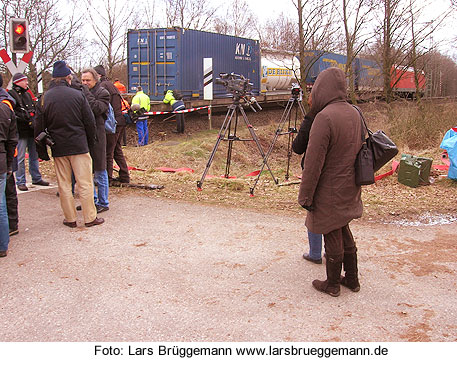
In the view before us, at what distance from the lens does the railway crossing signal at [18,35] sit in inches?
352

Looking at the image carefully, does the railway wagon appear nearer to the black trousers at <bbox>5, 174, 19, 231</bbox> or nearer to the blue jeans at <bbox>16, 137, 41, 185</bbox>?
the blue jeans at <bbox>16, 137, 41, 185</bbox>

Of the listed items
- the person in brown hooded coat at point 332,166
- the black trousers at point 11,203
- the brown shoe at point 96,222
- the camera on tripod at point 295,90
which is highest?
the camera on tripod at point 295,90

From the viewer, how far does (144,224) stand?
6.09 m

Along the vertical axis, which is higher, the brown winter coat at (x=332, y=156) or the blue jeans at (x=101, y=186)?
the brown winter coat at (x=332, y=156)


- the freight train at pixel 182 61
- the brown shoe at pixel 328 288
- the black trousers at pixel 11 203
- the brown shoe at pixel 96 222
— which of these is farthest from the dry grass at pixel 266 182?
the freight train at pixel 182 61

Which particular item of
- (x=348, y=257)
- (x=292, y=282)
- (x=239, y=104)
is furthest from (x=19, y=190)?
(x=348, y=257)

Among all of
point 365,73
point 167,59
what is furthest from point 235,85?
point 365,73

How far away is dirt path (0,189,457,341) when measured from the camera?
135 inches

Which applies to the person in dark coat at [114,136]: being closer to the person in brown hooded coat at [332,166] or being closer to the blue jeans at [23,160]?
the blue jeans at [23,160]

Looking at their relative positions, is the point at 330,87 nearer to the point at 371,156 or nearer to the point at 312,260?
the point at 371,156

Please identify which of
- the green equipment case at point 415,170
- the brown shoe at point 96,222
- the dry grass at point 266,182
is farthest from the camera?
the green equipment case at point 415,170

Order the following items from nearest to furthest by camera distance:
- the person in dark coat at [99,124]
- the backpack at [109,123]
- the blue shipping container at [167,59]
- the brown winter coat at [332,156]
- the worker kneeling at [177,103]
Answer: the brown winter coat at [332,156]
the person in dark coat at [99,124]
the backpack at [109,123]
the worker kneeling at [177,103]
the blue shipping container at [167,59]

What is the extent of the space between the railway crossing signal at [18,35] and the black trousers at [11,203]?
4.57 metres

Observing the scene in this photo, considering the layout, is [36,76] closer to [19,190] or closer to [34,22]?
[34,22]
